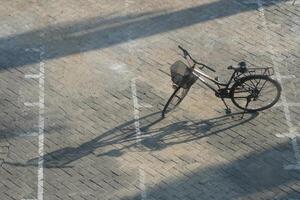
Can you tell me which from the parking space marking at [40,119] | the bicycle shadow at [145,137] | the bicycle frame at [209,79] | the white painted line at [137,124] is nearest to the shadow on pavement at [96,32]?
the parking space marking at [40,119]

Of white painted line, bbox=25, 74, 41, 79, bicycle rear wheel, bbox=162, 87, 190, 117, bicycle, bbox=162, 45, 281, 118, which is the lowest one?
white painted line, bbox=25, 74, 41, 79

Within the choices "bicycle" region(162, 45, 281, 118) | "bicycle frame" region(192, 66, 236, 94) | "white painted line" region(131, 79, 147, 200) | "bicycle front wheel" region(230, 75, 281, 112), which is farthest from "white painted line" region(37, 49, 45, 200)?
"bicycle front wheel" region(230, 75, 281, 112)

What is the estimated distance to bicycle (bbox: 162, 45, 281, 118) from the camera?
32.9 ft

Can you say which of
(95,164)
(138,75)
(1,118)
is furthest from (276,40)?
(1,118)

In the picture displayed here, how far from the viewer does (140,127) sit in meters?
10.3

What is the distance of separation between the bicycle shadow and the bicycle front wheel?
0.20 meters

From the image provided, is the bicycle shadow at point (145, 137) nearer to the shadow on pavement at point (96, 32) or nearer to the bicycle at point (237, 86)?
the bicycle at point (237, 86)

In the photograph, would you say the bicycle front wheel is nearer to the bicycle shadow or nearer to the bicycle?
the bicycle

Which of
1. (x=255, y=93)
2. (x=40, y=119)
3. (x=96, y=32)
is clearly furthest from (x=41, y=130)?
(x=255, y=93)

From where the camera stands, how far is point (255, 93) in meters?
10.4

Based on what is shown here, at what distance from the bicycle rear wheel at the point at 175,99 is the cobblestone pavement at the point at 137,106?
0.41ft

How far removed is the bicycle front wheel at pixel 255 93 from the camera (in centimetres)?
1027

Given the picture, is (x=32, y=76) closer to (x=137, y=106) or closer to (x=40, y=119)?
(x=40, y=119)

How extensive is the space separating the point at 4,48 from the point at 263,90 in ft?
15.6
